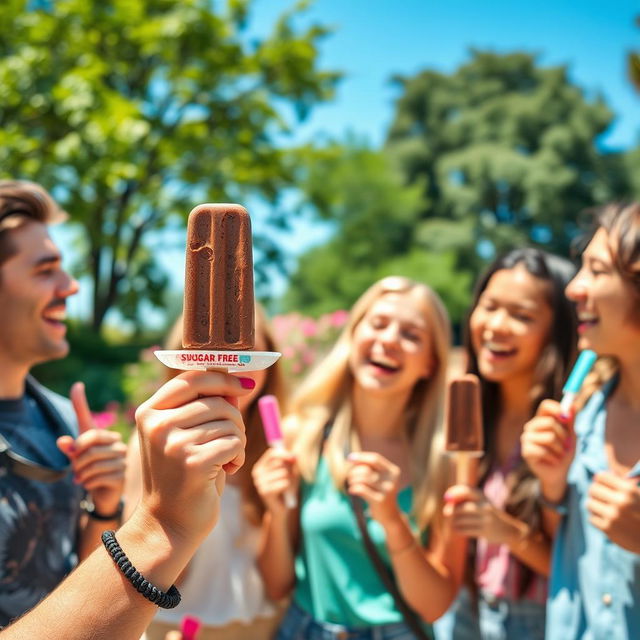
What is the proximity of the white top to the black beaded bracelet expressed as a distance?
1965mm

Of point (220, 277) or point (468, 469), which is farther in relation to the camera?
point (468, 469)

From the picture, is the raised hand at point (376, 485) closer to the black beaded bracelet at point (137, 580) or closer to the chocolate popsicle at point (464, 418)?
the chocolate popsicle at point (464, 418)

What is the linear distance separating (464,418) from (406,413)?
646 millimetres

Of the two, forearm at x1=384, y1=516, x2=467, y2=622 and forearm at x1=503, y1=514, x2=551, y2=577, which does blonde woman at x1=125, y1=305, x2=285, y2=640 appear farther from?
forearm at x1=503, y1=514, x2=551, y2=577

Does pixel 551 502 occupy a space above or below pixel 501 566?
above

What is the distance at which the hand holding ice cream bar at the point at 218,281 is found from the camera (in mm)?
1768

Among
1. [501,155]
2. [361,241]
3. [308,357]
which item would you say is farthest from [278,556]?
[501,155]

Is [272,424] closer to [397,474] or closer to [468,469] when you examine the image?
[397,474]

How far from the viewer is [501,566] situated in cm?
344

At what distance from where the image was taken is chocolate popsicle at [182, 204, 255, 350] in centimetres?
177

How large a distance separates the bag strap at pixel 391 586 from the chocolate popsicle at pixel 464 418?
55cm

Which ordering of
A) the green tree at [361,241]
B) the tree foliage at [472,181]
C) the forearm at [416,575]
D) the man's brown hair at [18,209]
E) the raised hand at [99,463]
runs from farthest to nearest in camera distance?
the tree foliage at [472,181] < the green tree at [361,241] < the forearm at [416,575] < the man's brown hair at [18,209] < the raised hand at [99,463]

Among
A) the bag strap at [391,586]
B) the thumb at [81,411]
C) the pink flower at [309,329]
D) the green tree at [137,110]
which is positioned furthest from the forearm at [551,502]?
the green tree at [137,110]

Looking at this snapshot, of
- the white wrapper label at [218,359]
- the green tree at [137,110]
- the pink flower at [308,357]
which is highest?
the green tree at [137,110]
